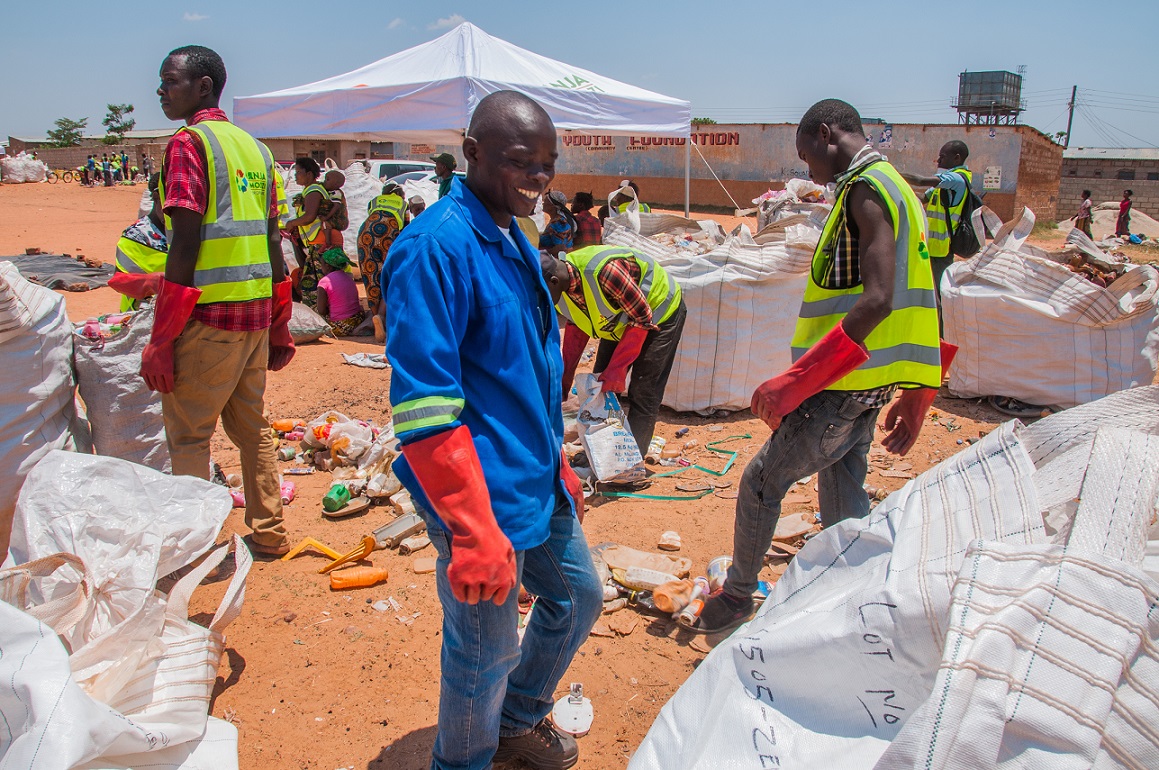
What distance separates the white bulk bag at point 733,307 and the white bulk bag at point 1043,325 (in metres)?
1.27

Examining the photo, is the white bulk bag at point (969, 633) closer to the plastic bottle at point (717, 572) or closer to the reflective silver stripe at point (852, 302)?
the reflective silver stripe at point (852, 302)

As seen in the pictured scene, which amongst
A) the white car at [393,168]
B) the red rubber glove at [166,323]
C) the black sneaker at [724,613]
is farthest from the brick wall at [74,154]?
the black sneaker at [724,613]

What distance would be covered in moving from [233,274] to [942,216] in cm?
490

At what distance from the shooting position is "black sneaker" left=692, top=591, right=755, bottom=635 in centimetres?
287

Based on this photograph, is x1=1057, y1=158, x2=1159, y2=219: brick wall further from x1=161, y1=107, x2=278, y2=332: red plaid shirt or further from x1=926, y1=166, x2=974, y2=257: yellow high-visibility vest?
x1=161, y1=107, x2=278, y2=332: red plaid shirt

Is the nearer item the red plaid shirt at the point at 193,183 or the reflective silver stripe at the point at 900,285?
the reflective silver stripe at the point at 900,285

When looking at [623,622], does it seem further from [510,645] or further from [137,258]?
[137,258]

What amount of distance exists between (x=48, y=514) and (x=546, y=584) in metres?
1.50

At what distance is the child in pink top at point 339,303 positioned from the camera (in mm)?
7781

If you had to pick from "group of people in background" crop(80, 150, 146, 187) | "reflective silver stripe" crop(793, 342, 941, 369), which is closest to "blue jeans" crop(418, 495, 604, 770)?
"reflective silver stripe" crop(793, 342, 941, 369)

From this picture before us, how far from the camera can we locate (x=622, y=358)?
13.4 ft

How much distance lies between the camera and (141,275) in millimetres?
3346

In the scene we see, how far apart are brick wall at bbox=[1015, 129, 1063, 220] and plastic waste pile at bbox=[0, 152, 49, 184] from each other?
34729 millimetres

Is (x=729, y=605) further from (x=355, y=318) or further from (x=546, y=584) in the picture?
(x=355, y=318)
